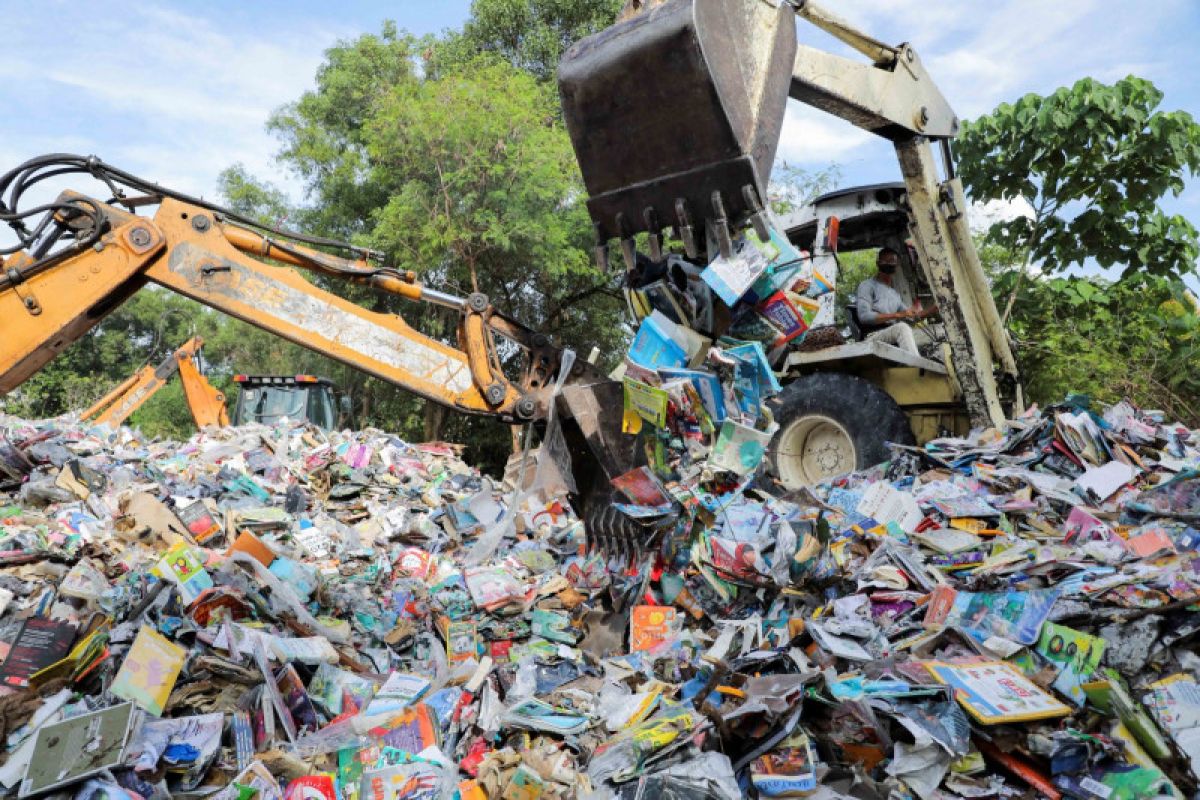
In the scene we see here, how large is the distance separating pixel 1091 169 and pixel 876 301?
3.64 meters

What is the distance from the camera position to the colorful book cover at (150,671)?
8.68ft

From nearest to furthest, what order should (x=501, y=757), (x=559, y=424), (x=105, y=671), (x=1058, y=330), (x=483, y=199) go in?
(x=501, y=757)
(x=105, y=671)
(x=559, y=424)
(x=1058, y=330)
(x=483, y=199)

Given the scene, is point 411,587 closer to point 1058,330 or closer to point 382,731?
point 382,731

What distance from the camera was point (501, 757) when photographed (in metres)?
2.53

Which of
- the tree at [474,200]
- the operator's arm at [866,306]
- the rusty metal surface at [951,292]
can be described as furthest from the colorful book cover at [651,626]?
the tree at [474,200]

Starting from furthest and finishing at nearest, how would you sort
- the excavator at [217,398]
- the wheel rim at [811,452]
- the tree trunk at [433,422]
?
the tree trunk at [433,422]
the excavator at [217,398]
the wheel rim at [811,452]

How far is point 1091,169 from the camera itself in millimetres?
7770

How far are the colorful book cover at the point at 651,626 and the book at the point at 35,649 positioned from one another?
2.05 m

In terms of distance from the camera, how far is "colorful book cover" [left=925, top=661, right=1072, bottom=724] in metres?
2.34

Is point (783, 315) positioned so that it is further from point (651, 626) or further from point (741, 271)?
point (651, 626)

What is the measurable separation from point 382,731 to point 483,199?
1121 centimetres

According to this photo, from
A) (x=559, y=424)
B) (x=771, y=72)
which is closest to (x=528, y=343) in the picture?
(x=559, y=424)

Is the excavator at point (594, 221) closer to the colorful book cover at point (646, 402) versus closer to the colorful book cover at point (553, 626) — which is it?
the colorful book cover at point (646, 402)

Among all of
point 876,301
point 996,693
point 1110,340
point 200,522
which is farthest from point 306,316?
point 1110,340
